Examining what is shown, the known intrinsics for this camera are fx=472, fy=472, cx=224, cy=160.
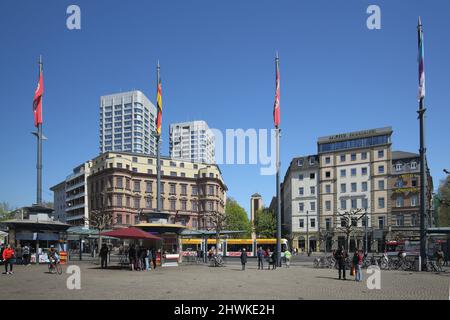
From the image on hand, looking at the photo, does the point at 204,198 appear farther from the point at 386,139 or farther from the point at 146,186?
the point at 386,139

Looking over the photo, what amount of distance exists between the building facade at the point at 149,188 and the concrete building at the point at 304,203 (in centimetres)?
1933

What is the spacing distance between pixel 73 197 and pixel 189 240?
192 ft

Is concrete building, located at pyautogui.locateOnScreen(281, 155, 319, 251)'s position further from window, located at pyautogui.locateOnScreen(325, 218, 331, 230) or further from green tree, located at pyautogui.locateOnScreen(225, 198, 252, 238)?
green tree, located at pyautogui.locateOnScreen(225, 198, 252, 238)

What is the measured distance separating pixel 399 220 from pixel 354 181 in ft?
30.8

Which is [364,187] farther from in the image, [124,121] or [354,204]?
[124,121]

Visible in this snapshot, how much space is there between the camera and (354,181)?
78375mm

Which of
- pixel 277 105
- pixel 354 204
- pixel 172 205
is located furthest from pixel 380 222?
pixel 277 105

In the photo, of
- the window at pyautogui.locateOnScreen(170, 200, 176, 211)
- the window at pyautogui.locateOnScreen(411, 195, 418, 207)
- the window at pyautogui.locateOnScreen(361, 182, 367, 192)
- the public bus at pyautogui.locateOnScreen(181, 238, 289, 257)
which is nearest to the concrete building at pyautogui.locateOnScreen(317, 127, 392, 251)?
the window at pyautogui.locateOnScreen(361, 182, 367, 192)

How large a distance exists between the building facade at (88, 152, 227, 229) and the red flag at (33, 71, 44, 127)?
51205 mm

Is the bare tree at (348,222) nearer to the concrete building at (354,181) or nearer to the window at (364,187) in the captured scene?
the concrete building at (354,181)

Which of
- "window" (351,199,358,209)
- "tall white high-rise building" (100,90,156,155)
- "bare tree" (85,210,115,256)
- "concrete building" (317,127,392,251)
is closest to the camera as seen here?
"bare tree" (85,210,115,256)

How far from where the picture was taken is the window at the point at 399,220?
7362cm

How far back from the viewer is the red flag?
3619 cm
